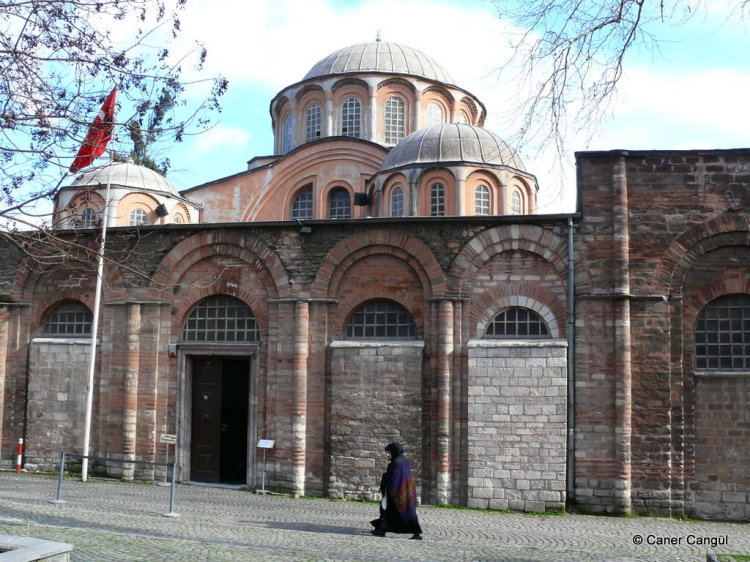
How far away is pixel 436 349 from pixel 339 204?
12.5 metres

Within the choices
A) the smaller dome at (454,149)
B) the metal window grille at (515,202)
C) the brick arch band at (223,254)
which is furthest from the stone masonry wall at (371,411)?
the metal window grille at (515,202)

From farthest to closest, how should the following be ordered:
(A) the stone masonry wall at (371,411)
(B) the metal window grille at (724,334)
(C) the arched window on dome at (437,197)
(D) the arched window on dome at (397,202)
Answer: (D) the arched window on dome at (397,202)
(C) the arched window on dome at (437,197)
(A) the stone masonry wall at (371,411)
(B) the metal window grille at (724,334)

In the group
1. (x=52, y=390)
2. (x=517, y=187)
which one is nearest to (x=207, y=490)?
(x=52, y=390)

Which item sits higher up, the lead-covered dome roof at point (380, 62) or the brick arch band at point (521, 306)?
the lead-covered dome roof at point (380, 62)

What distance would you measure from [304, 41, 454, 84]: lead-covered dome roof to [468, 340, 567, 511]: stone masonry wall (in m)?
16.2

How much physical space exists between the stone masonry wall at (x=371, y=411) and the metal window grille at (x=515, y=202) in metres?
8.52

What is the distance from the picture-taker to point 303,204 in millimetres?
27781

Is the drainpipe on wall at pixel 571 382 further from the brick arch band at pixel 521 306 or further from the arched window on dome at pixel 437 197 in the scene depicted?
the arched window on dome at pixel 437 197

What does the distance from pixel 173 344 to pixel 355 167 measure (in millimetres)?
11899

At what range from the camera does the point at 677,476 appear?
14.6 m

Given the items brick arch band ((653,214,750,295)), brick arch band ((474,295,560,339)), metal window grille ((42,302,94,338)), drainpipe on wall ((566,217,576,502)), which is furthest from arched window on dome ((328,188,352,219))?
brick arch band ((653,214,750,295))

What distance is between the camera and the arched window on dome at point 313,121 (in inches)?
1150

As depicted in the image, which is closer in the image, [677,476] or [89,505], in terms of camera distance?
A: [89,505]

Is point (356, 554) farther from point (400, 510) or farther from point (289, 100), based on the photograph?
point (289, 100)
